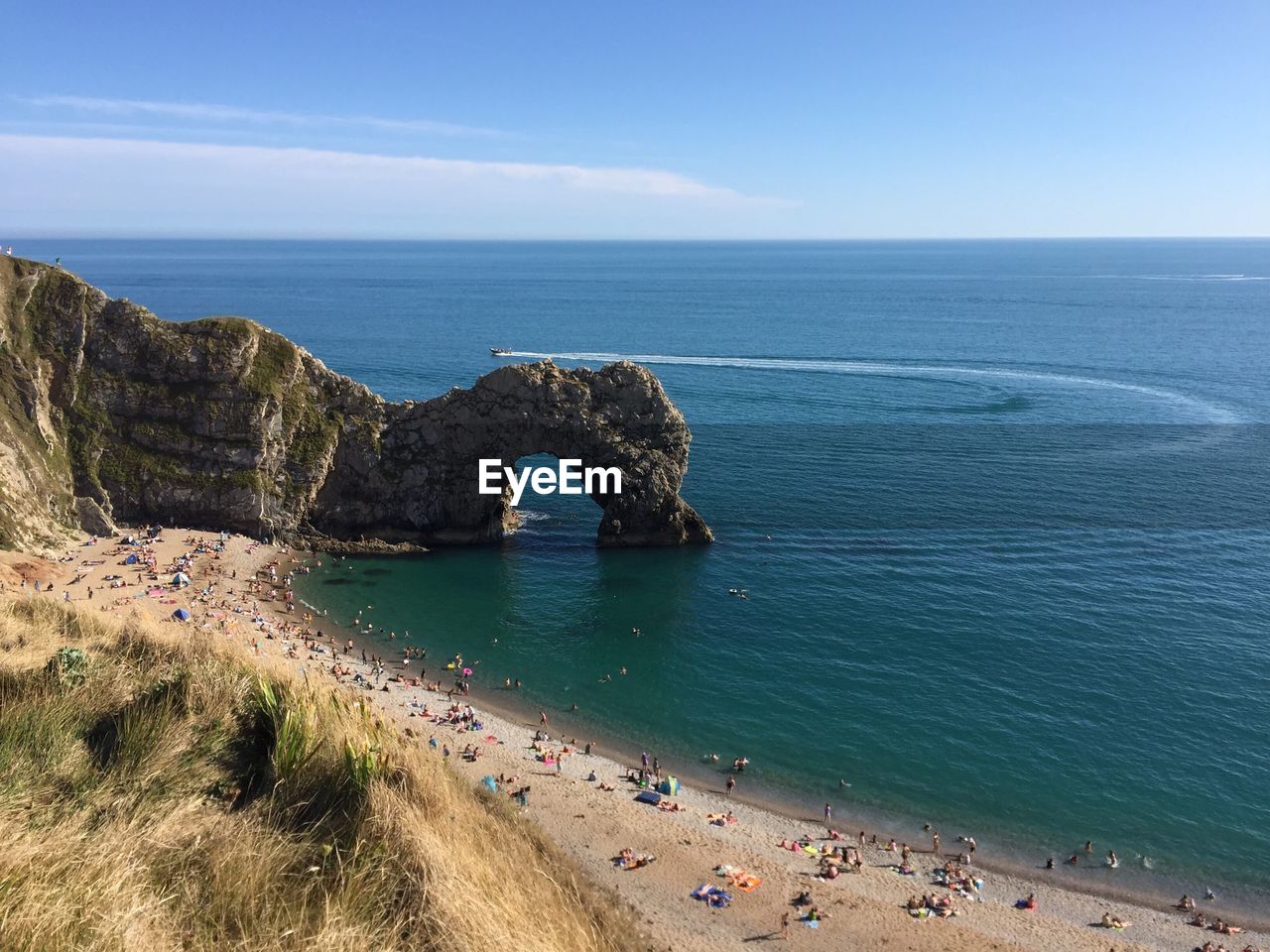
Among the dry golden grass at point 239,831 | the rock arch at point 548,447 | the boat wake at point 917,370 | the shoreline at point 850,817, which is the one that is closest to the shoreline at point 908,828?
the shoreline at point 850,817

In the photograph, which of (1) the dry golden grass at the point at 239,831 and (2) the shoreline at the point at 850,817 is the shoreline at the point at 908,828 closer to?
(2) the shoreline at the point at 850,817

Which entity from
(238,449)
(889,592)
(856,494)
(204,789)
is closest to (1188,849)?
(889,592)

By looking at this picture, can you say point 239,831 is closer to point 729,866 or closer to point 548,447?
point 729,866

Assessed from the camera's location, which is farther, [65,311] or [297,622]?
[65,311]

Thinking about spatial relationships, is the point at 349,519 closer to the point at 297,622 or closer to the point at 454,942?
the point at 297,622

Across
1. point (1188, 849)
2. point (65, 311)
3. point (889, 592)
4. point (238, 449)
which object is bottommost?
point (1188, 849)
